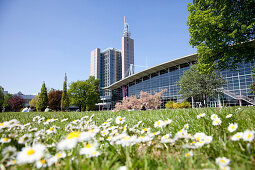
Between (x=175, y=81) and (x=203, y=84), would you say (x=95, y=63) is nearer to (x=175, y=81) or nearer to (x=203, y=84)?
(x=175, y=81)

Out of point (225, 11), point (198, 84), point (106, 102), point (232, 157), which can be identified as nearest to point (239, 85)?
point (198, 84)

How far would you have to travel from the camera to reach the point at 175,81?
3603 cm

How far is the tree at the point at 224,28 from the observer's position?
26.9 ft

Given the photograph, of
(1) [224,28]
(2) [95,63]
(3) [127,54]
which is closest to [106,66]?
(2) [95,63]

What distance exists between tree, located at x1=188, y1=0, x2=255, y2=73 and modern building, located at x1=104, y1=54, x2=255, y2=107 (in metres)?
2.02

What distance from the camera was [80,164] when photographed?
3.07 feet

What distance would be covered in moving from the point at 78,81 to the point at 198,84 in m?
37.2

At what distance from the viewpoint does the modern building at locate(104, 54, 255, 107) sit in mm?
25984

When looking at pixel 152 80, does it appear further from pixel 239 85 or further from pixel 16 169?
pixel 16 169

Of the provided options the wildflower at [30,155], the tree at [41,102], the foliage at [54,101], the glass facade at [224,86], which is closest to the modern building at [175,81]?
the glass facade at [224,86]

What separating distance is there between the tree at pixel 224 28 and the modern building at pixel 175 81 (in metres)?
2.02

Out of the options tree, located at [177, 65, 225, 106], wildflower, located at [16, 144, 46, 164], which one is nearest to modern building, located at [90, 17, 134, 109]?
tree, located at [177, 65, 225, 106]

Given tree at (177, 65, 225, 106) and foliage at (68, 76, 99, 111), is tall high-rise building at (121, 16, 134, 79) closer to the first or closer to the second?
foliage at (68, 76, 99, 111)

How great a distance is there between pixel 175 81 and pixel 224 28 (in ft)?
92.9
